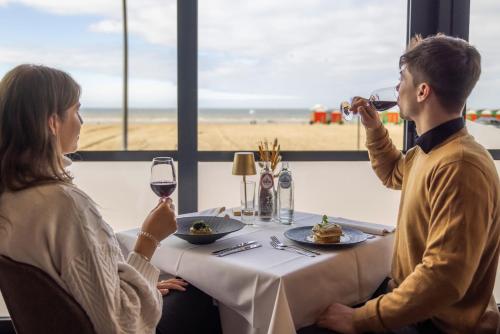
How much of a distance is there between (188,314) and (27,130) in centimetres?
89

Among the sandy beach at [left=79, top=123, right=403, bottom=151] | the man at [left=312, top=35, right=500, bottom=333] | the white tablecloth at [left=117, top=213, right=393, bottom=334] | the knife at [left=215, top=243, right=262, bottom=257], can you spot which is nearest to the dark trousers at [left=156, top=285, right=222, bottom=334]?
the white tablecloth at [left=117, top=213, right=393, bottom=334]

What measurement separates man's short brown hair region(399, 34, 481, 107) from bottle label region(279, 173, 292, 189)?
0.69m

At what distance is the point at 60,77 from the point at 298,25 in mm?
1890

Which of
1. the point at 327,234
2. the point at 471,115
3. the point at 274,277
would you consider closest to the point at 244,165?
the point at 327,234

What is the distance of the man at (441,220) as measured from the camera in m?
1.21

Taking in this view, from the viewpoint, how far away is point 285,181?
1.92m

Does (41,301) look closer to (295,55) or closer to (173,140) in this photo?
(173,140)

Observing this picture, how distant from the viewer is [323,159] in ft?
8.63

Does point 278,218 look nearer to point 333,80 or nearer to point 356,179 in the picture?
point 356,179

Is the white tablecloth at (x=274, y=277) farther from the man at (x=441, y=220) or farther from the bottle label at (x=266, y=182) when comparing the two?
the bottle label at (x=266, y=182)

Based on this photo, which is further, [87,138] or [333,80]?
[333,80]

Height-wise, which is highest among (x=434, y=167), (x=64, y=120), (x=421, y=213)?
(x=64, y=120)

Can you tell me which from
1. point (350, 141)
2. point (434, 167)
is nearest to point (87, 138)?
point (350, 141)

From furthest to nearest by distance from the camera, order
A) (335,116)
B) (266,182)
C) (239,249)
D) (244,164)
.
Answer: (335,116), (244,164), (266,182), (239,249)
